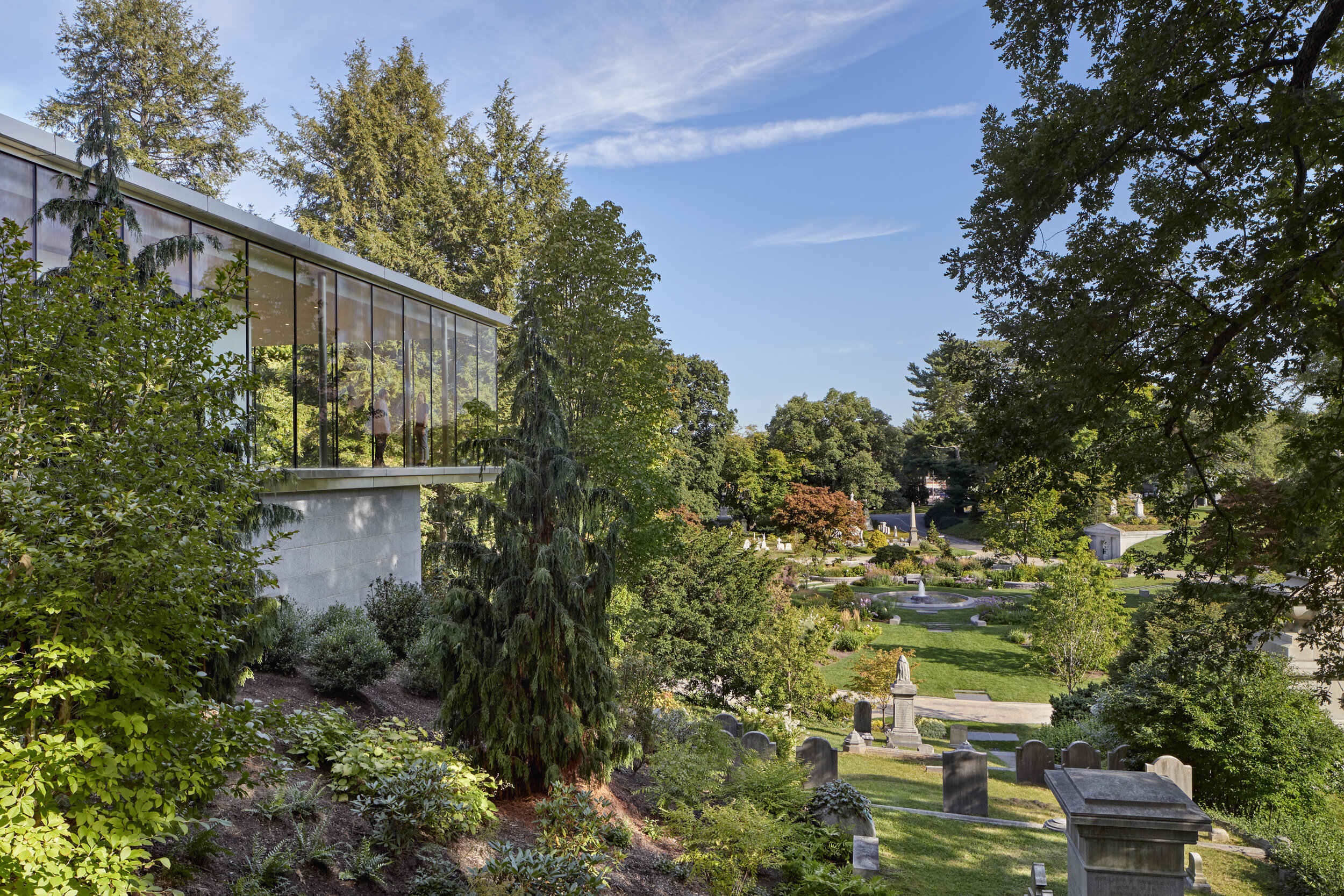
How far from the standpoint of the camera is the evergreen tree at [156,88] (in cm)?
2628

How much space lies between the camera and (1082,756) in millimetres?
12750

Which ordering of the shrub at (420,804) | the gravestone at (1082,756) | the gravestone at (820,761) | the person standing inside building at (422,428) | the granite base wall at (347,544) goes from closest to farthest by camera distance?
the shrub at (420,804), the gravestone at (820,761), the gravestone at (1082,756), the granite base wall at (347,544), the person standing inside building at (422,428)

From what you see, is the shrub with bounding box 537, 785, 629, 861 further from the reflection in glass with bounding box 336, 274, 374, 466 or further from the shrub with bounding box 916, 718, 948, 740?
the shrub with bounding box 916, 718, 948, 740

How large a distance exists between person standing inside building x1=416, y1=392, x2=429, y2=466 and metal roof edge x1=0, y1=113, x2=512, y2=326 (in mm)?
2421

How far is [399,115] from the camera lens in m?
32.3

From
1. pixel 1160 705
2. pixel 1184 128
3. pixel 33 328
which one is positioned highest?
pixel 1184 128

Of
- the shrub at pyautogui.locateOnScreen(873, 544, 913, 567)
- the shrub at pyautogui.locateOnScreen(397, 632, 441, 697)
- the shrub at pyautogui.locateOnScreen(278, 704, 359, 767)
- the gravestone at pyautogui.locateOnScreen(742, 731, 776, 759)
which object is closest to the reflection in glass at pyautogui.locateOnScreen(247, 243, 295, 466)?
the shrub at pyautogui.locateOnScreen(397, 632, 441, 697)

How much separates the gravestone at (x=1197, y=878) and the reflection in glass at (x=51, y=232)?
15667 millimetres

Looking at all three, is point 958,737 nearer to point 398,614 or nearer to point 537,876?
point 398,614

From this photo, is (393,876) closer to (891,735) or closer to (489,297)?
(891,735)

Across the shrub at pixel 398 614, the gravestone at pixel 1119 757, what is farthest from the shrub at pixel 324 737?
the gravestone at pixel 1119 757

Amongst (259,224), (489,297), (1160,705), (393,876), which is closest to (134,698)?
(393,876)

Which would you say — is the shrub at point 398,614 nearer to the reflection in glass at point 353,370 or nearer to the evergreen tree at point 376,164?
the reflection in glass at point 353,370

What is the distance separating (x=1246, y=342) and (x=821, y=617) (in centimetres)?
1826
